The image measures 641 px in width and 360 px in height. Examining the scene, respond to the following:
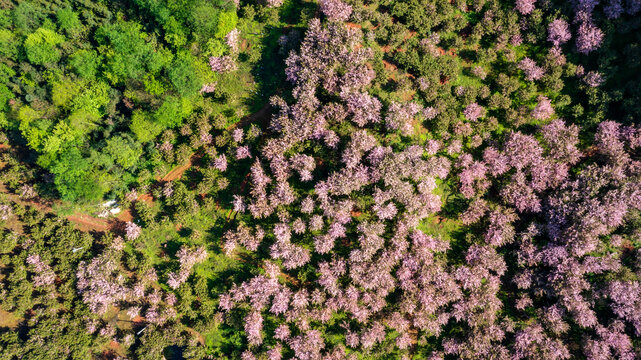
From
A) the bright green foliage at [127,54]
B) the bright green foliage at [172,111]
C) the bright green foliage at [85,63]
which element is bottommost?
the bright green foliage at [172,111]

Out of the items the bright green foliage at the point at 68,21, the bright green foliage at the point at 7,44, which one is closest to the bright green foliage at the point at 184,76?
the bright green foliage at the point at 68,21

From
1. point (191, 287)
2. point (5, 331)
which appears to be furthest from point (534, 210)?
point (5, 331)

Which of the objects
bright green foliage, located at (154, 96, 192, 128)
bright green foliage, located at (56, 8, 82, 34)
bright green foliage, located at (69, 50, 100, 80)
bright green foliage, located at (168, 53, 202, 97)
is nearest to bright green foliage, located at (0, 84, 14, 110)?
bright green foliage, located at (69, 50, 100, 80)

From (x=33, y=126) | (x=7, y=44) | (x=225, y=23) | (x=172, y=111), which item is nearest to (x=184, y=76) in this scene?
(x=172, y=111)

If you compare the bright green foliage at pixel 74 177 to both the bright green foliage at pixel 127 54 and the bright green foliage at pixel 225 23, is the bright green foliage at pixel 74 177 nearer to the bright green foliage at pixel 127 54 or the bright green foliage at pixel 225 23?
the bright green foliage at pixel 127 54

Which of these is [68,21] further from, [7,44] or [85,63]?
[7,44]

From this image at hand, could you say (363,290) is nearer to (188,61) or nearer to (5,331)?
(188,61)

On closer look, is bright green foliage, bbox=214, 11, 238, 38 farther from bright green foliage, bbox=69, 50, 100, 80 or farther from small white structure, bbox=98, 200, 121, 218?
small white structure, bbox=98, 200, 121, 218
